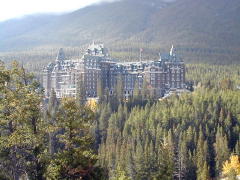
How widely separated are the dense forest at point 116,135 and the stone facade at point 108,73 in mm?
16294

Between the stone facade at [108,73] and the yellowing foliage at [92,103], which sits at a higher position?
the stone facade at [108,73]

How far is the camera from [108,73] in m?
140

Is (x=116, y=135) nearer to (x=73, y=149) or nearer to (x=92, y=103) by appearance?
(x=92, y=103)

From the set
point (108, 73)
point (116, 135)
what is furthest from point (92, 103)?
point (108, 73)

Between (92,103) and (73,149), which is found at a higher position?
(73,149)

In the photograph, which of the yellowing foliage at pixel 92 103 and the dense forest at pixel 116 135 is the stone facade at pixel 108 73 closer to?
the yellowing foliage at pixel 92 103

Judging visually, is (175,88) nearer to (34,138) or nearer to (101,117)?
(101,117)

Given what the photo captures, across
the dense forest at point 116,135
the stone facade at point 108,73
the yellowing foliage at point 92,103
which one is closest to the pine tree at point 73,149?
the dense forest at point 116,135

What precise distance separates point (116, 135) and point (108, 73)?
46.9 meters

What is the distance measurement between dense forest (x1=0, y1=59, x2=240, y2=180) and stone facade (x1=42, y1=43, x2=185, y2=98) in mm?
16294

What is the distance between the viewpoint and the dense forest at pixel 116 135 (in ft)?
84.5

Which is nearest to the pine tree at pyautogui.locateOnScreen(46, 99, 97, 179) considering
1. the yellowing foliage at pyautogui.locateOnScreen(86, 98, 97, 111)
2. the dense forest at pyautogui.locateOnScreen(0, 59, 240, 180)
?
the dense forest at pyautogui.locateOnScreen(0, 59, 240, 180)

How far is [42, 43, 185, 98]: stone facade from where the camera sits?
133 meters

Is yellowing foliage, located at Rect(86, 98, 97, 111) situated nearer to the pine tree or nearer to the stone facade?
the stone facade
